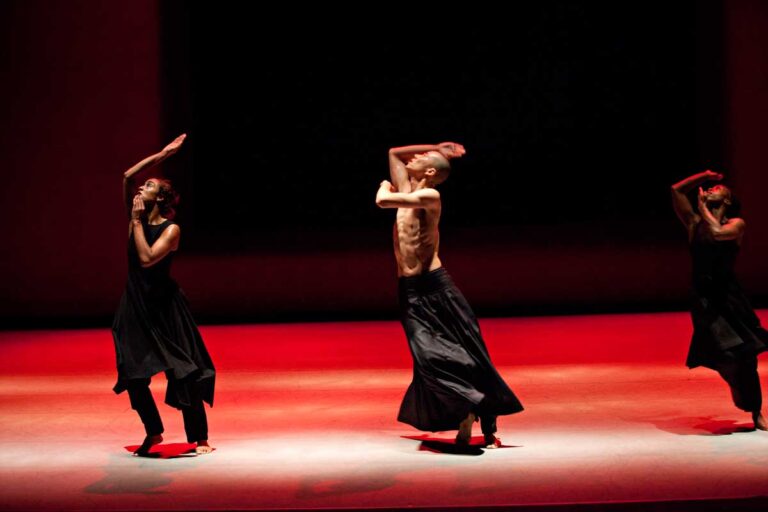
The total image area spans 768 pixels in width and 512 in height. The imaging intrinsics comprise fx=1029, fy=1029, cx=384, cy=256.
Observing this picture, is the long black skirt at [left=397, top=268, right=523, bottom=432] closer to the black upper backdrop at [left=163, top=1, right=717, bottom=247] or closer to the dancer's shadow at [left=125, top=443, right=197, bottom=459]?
the dancer's shadow at [left=125, top=443, right=197, bottom=459]

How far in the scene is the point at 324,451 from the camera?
4.91 metres

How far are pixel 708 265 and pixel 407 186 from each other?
1.62m

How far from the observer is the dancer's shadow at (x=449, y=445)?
15.9 ft

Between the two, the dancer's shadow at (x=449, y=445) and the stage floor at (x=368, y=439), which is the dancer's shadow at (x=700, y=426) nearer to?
the stage floor at (x=368, y=439)

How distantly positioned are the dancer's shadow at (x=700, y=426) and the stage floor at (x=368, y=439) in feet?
0.05

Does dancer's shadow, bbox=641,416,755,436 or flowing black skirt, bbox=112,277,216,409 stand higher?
flowing black skirt, bbox=112,277,216,409

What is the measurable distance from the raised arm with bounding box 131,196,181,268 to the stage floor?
94 centimetres

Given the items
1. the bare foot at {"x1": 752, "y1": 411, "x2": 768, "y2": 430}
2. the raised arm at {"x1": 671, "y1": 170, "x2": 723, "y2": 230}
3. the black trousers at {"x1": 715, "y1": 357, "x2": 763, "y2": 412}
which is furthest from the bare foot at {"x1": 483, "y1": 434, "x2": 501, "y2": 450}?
the raised arm at {"x1": 671, "y1": 170, "x2": 723, "y2": 230}

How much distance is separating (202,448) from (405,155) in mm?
1766

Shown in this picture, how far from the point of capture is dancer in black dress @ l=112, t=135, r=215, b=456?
4770 mm

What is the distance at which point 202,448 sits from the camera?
4910mm

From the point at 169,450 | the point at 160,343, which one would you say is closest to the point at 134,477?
the point at 169,450

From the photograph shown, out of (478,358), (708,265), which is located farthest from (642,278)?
(478,358)

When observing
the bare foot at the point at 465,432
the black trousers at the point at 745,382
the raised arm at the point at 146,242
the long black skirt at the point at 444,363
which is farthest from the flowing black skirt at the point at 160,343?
the black trousers at the point at 745,382
